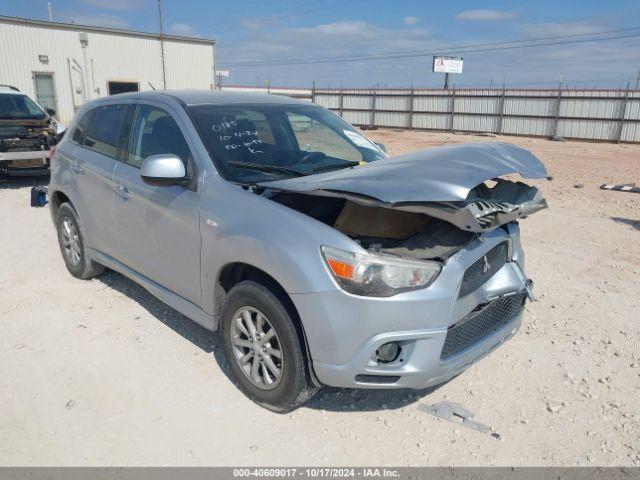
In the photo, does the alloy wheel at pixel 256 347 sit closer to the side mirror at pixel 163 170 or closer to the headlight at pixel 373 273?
the headlight at pixel 373 273

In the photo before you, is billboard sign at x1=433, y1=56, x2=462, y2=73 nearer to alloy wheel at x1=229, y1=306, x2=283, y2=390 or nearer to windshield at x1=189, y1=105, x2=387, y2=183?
windshield at x1=189, y1=105, x2=387, y2=183

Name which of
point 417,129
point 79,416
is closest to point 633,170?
point 79,416

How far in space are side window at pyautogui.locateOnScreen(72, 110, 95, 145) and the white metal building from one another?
84.8ft

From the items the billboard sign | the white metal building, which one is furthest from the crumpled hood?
the billboard sign

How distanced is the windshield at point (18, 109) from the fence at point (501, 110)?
1142cm

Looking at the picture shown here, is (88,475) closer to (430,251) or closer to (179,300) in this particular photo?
(179,300)

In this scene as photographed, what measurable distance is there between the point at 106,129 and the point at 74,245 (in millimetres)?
1306

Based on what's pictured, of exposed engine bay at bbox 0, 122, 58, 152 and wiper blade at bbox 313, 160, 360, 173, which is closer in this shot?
wiper blade at bbox 313, 160, 360, 173

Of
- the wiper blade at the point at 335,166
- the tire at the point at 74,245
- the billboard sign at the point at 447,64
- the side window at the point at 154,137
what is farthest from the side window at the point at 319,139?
the billboard sign at the point at 447,64

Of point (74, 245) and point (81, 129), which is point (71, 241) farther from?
point (81, 129)

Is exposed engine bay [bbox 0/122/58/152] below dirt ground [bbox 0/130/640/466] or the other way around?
the other way around

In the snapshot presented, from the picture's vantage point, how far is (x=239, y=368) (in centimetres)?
328

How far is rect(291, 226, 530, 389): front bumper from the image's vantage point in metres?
2.61

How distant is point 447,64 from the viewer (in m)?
38.2
